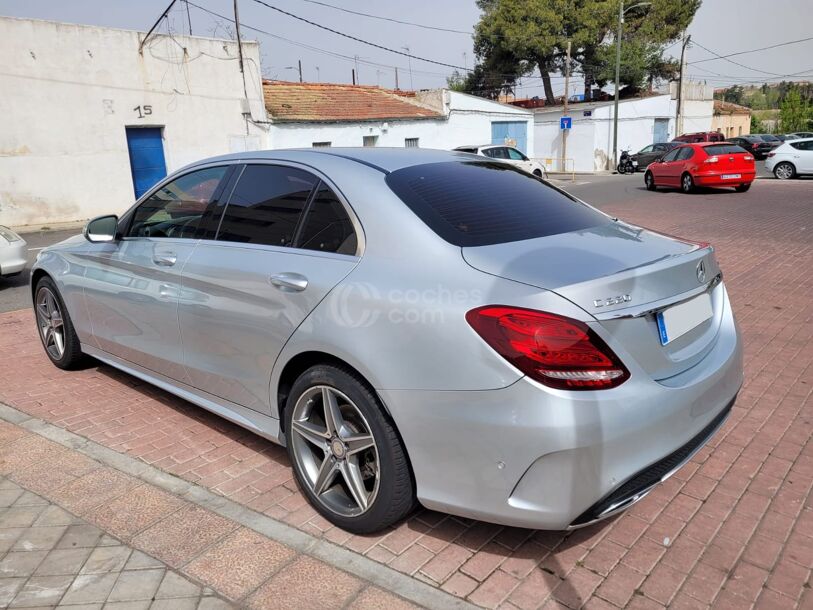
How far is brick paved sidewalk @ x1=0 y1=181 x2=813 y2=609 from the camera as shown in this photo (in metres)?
2.51

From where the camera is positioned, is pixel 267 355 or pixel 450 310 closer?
pixel 450 310

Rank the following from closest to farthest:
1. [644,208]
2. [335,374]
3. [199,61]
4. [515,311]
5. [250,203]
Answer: [515,311]
[335,374]
[250,203]
[644,208]
[199,61]

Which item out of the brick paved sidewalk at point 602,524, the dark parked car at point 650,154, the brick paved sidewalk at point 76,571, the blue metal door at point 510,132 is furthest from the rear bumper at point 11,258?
the dark parked car at point 650,154

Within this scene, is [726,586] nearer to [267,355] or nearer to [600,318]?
[600,318]

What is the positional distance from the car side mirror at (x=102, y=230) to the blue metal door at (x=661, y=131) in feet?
154

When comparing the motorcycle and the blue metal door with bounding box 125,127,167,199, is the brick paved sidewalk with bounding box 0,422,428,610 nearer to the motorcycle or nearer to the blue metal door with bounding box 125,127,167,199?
the blue metal door with bounding box 125,127,167,199

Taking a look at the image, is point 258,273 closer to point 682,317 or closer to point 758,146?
point 682,317

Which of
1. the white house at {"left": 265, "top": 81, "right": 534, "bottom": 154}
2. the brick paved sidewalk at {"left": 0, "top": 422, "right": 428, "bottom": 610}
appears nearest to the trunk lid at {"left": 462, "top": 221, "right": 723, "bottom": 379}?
the brick paved sidewalk at {"left": 0, "top": 422, "right": 428, "bottom": 610}

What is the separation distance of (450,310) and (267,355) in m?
1.06

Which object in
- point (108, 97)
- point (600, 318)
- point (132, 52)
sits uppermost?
point (132, 52)

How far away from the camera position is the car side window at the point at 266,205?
3.18 meters

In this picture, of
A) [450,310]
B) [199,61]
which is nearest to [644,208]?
[199,61]

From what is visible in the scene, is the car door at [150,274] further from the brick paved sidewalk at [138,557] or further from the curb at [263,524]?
the brick paved sidewalk at [138,557]

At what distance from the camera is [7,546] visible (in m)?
2.88
